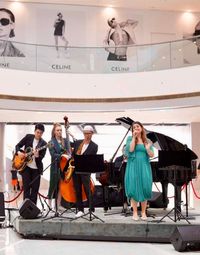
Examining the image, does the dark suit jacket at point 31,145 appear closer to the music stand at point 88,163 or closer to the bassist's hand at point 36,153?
the bassist's hand at point 36,153

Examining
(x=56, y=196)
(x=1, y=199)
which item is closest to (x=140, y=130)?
(x=56, y=196)

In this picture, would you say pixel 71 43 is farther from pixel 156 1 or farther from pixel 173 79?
pixel 173 79

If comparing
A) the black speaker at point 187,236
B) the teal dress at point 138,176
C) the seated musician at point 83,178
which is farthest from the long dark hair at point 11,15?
the black speaker at point 187,236

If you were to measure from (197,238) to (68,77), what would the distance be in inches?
374

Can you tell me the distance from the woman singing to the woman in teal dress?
3.91 ft

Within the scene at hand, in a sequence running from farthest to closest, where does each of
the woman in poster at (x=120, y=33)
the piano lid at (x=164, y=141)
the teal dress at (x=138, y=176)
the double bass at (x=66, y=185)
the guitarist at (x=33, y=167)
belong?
the woman in poster at (x=120, y=33) → the guitarist at (x=33, y=167) → the piano lid at (x=164, y=141) → the double bass at (x=66, y=185) → the teal dress at (x=138, y=176)

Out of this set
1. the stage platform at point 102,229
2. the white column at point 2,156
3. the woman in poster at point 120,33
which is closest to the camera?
the stage platform at point 102,229

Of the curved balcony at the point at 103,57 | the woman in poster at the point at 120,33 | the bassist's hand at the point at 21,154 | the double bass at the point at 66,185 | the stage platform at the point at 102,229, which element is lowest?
the stage platform at the point at 102,229

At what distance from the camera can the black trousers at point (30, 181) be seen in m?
6.72

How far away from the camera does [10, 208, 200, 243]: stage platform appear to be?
18.1ft

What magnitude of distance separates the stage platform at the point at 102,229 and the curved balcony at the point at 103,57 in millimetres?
7867

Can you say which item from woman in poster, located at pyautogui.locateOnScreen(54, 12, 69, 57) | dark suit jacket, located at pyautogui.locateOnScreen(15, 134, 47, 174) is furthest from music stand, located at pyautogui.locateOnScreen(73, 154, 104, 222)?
woman in poster, located at pyautogui.locateOnScreen(54, 12, 69, 57)

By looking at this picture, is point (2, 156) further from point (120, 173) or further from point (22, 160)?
point (120, 173)

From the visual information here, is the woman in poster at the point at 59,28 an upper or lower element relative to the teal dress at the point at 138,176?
upper
